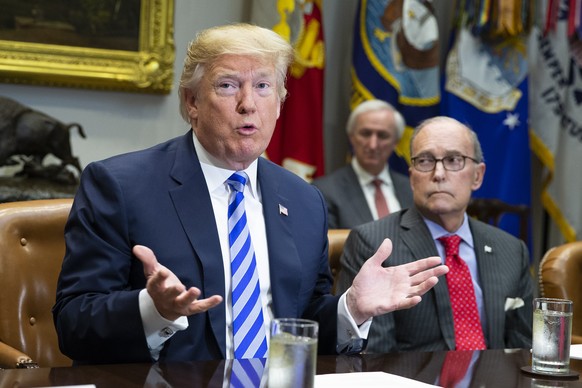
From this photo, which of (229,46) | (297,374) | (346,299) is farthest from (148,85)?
(297,374)

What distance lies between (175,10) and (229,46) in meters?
3.17

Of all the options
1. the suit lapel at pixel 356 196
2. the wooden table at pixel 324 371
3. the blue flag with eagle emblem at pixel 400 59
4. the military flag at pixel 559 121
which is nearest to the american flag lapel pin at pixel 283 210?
the wooden table at pixel 324 371

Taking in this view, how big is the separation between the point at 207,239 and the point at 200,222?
0.05m

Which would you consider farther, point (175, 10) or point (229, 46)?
point (175, 10)

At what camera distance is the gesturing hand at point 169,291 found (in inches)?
66.7

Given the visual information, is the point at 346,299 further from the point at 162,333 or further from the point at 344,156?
the point at 344,156

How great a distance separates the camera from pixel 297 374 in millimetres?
1417

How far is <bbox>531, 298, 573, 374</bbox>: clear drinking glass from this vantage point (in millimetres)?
1866

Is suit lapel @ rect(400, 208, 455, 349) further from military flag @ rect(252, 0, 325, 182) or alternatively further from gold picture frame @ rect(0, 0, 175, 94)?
gold picture frame @ rect(0, 0, 175, 94)

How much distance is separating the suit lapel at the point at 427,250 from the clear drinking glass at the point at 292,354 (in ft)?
5.13

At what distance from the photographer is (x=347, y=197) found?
4.91 m

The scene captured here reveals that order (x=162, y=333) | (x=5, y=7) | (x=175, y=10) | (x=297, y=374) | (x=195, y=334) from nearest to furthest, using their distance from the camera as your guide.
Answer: (x=297, y=374) < (x=162, y=333) < (x=195, y=334) < (x=5, y=7) < (x=175, y=10)

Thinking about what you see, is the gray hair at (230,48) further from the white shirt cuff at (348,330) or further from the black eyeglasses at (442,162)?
the black eyeglasses at (442,162)

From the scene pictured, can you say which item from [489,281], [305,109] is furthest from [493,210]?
[489,281]
